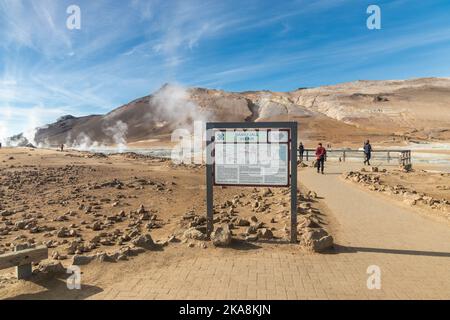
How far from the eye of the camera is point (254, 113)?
130m

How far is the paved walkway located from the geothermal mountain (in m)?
91.5

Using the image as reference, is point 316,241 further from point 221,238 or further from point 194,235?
point 194,235

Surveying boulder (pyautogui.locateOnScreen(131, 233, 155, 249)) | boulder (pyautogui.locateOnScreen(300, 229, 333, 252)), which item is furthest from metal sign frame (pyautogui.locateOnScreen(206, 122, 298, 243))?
boulder (pyautogui.locateOnScreen(131, 233, 155, 249))

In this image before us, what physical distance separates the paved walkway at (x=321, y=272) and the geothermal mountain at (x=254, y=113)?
3601 inches

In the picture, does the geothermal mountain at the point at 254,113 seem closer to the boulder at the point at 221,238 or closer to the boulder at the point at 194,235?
the boulder at the point at 194,235

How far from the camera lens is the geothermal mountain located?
386 ft

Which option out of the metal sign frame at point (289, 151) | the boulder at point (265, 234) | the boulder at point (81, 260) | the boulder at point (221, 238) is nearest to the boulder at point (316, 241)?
the metal sign frame at point (289, 151)

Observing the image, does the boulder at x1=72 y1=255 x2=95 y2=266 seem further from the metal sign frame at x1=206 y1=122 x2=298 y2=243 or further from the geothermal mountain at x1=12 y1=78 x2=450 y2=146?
the geothermal mountain at x1=12 y1=78 x2=450 y2=146

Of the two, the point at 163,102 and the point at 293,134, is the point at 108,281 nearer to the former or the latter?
the point at 293,134

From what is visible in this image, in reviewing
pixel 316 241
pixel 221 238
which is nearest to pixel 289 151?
pixel 316 241
